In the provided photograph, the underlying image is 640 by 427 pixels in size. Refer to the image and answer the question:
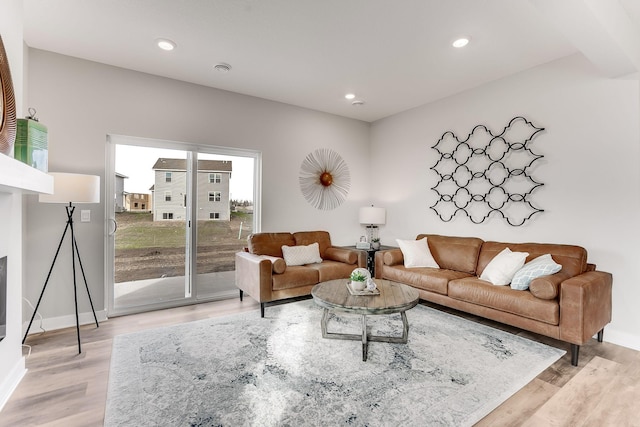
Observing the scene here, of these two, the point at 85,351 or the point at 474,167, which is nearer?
the point at 85,351

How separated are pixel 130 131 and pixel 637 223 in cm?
508

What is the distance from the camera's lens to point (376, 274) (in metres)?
4.13

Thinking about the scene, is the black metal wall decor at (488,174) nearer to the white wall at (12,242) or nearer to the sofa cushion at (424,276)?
the sofa cushion at (424,276)

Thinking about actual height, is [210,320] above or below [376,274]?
below

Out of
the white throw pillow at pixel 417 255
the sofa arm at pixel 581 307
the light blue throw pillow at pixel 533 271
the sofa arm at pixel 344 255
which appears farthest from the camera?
the sofa arm at pixel 344 255

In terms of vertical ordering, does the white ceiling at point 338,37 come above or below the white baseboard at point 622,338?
above

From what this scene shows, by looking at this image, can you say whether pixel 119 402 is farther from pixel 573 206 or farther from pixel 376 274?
pixel 573 206

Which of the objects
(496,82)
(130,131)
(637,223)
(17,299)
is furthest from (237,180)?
(637,223)

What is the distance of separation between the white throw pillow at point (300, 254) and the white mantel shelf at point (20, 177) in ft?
7.99

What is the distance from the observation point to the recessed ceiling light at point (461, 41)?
281cm

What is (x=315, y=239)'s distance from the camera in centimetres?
449

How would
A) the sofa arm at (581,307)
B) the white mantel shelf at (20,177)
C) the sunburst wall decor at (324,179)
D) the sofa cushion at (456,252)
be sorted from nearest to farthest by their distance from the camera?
1. the white mantel shelf at (20,177)
2. the sofa arm at (581,307)
3. the sofa cushion at (456,252)
4. the sunburst wall decor at (324,179)

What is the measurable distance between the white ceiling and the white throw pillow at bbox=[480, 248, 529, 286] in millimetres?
1819

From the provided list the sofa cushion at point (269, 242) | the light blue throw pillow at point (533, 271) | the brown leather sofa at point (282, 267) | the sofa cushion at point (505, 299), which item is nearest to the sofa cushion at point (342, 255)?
the brown leather sofa at point (282, 267)
